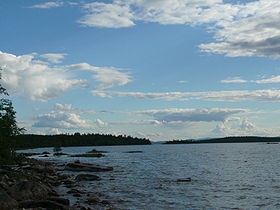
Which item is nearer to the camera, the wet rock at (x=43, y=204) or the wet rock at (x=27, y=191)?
the wet rock at (x=43, y=204)

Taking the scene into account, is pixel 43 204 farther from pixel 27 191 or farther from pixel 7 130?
pixel 7 130

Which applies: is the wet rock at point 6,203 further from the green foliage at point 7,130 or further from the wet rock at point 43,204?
the green foliage at point 7,130

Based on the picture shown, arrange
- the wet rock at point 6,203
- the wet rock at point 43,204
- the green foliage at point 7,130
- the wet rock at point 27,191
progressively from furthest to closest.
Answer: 1. the green foliage at point 7,130
2. the wet rock at point 27,191
3. the wet rock at point 43,204
4. the wet rock at point 6,203

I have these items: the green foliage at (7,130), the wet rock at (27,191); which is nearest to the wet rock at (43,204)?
the wet rock at (27,191)

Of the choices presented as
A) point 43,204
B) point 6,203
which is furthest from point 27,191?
point 6,203

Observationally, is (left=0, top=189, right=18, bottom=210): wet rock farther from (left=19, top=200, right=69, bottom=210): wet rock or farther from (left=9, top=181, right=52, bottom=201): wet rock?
(left=9, top=181, right=52, bottom=201): wet rock

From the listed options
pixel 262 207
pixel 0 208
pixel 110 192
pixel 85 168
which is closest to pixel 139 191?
pixel 110 192

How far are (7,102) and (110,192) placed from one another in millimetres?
16264

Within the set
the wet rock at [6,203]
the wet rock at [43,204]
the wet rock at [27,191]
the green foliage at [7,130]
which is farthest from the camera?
the green foliage at [7,130]

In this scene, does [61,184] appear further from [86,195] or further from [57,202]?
[57,202]

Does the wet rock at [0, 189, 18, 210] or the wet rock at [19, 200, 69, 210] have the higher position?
the wet rock at [0, 189, 18, 210]

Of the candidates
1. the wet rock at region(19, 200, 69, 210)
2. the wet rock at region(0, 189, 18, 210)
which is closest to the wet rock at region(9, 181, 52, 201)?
the wet rock at region(19, 200, 69, 210)

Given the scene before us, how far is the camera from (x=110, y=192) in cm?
3591

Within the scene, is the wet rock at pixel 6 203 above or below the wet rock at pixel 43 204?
above
